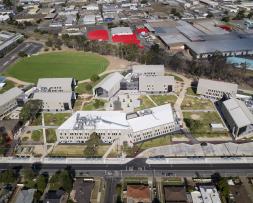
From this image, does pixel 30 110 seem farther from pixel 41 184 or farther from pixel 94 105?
pixel 41 184

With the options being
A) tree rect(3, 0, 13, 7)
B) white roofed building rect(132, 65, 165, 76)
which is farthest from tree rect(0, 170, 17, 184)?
tree rect(3, 0, 13, 7)

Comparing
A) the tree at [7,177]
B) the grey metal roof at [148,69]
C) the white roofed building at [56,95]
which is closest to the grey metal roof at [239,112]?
→ the grey metal roof at [148,69]

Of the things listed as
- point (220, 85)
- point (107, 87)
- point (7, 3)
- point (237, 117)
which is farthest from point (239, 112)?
point (7, 3)

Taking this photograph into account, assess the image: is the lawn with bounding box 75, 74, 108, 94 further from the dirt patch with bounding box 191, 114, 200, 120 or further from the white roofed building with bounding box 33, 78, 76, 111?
the dirt patch with bounding box 191, 114, 200, 120

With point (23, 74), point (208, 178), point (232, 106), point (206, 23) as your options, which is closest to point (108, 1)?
point (206, 23)

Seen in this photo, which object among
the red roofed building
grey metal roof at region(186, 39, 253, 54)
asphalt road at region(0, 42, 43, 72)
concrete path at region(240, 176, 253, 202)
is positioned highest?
the red roofed building

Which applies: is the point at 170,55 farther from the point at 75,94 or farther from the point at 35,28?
the point at 35,28
